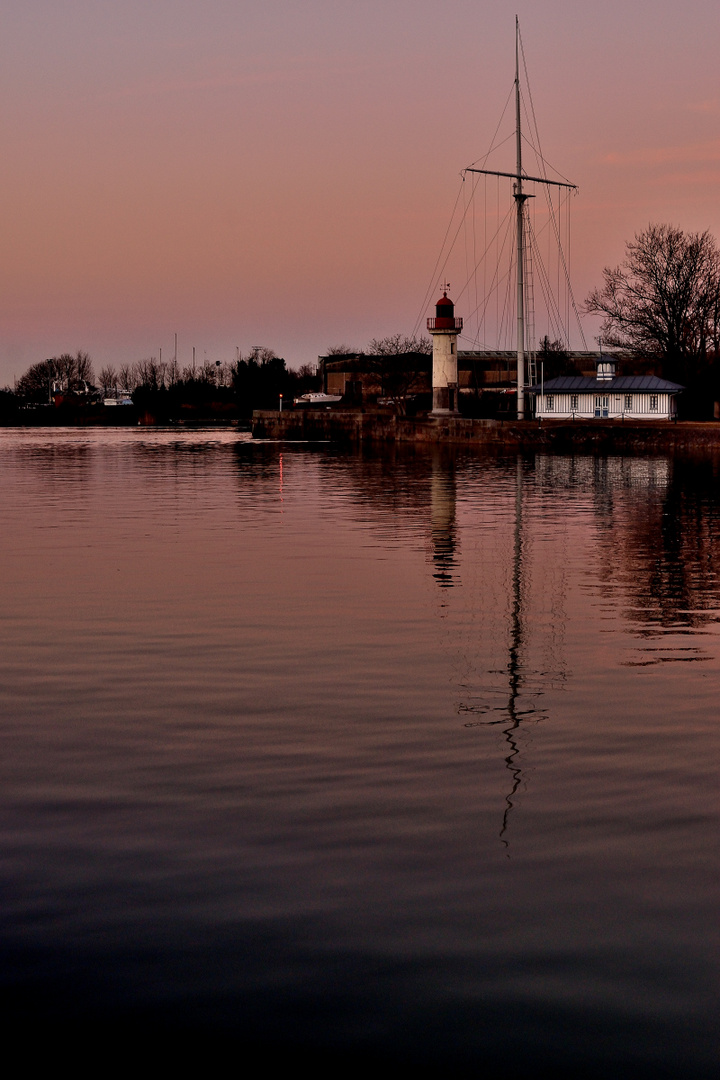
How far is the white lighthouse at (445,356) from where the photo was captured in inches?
3949

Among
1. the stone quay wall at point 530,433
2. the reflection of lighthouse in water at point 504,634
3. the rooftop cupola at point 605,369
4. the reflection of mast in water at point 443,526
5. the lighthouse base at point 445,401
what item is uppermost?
the rooftop cupola at point 605,369

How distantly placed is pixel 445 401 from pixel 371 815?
92.8 meters

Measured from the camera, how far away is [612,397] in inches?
3706

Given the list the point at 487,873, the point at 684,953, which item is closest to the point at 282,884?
the point at 487,873

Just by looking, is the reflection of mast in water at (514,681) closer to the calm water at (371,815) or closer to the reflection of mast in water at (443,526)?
the calm water at (371,815)

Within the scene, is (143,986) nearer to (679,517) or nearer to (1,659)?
(1,659)

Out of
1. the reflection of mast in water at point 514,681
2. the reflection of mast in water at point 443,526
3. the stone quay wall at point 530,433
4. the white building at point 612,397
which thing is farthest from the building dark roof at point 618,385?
the reflection of mast in water at point 514,681

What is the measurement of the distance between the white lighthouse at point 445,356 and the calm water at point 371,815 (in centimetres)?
7747

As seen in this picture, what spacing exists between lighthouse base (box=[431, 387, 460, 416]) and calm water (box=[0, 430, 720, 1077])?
7693 centimetres

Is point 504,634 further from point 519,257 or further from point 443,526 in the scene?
point 519,257

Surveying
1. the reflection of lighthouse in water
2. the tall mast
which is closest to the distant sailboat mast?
the tall mast

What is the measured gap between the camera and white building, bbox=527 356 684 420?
306 ft

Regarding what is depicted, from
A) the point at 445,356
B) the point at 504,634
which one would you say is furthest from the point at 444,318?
the point at 504,634

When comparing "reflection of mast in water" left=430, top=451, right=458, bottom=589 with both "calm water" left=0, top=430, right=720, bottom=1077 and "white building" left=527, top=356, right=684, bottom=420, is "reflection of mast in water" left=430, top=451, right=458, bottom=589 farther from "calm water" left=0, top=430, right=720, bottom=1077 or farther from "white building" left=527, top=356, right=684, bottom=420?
"white building" left=527, top=356, right=684, bottom=420
